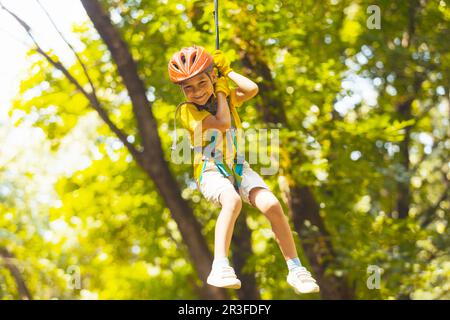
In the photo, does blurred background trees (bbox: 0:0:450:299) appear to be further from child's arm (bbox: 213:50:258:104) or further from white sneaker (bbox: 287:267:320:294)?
white sneaker (bbox: 287:267:320:294)

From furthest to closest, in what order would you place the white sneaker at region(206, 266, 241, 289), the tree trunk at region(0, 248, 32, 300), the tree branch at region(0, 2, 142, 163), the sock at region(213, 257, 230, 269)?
the tree trunk at region(0, 248, 32, 300)
the tree branch at region(0, 2, 142, 163)
the sock at region(213, 257, 230, 269)
the white sneaker at region(206, 266, 241, 289)

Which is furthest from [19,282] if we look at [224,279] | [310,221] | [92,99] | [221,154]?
[224,279]

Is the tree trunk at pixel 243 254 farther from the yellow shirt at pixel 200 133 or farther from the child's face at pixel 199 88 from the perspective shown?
the child's face at pixel 199 88

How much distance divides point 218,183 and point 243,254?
8120mm

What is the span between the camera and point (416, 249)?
1116cm

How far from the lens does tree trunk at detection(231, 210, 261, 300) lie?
12.3 metres

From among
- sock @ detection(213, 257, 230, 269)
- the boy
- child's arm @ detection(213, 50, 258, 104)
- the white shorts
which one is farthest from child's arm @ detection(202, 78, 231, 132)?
sock @ detection(213, 257, 230, 269)

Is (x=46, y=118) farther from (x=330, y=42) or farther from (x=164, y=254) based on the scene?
(x=330, y=42)

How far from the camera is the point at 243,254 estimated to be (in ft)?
41.0

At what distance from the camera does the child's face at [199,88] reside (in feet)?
14.7

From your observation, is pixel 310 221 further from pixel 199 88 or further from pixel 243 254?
pixel 199 88

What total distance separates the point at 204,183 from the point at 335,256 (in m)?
6.47

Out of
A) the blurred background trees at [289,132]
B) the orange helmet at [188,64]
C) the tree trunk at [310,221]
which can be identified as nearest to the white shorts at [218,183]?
the orange helmet at [188,64]
